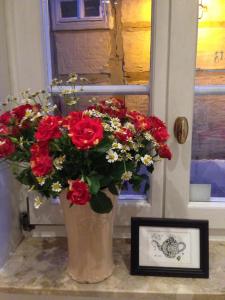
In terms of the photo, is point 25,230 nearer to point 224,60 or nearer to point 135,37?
point 135,37

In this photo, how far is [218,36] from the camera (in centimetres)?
112

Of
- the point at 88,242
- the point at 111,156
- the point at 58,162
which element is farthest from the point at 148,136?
the point at 88,242

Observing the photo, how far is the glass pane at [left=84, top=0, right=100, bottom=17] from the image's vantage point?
112cm

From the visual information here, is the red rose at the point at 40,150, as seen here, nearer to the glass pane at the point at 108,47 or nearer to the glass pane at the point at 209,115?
the glass pane at the point at 108,47

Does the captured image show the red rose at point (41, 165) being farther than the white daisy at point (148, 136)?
No

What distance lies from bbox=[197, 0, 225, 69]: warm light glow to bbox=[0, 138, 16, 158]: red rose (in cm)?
69

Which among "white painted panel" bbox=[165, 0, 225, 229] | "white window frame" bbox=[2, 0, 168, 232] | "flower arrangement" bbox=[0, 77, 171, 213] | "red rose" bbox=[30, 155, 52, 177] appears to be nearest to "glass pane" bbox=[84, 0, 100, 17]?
"white window frame" bbox=[2, 0, 168, 232]

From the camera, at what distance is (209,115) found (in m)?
1.17

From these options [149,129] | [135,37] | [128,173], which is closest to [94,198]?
[128,173]

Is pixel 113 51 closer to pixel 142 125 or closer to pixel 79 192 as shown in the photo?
pixel 142 125

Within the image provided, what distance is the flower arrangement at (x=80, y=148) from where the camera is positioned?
0.75 meters

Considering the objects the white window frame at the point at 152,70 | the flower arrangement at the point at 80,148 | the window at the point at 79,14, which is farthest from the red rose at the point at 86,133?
the window at the point at 79,14

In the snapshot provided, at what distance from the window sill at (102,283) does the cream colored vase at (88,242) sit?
0.04 meters

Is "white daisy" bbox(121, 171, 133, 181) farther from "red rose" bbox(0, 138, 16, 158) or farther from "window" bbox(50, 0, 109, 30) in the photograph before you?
"window" bbox(50, 0, 109, 30)
